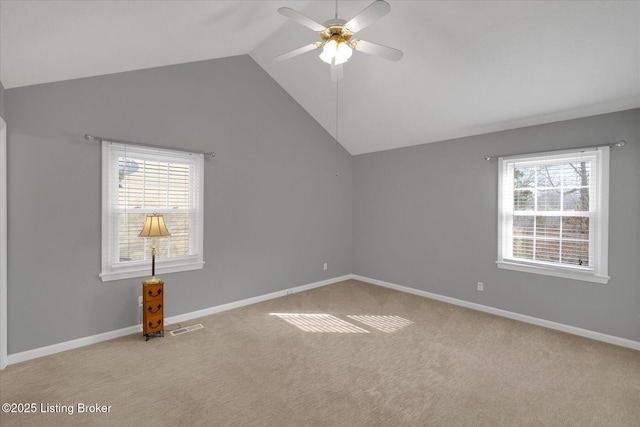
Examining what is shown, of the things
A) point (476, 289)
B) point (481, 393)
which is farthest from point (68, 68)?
point (476, 289)

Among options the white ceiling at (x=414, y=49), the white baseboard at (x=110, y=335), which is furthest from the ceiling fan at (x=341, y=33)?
the white baseboard at (x=110, y=335)

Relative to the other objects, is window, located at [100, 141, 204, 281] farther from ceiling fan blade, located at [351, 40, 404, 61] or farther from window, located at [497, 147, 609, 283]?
window, located at [497, 147, 609, 283]

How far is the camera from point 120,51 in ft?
9.28

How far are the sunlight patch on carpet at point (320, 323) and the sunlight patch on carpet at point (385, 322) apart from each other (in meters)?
0.20

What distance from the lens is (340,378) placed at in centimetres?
253

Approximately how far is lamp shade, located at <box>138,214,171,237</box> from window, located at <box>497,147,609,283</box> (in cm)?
410

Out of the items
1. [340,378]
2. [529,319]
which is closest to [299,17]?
[340,378]

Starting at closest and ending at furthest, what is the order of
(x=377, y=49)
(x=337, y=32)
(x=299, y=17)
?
(x=299, y=17) < (x=337, y=32) < (x=377, y=49)

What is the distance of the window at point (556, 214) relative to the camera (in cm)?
329

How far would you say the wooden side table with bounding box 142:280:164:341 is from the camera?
3.15 metres

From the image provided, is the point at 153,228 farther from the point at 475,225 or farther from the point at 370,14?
the point at 475,225

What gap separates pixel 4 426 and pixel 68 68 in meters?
2.81

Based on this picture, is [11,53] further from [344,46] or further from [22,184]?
[344,46]

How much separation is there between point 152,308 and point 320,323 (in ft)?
6.14
